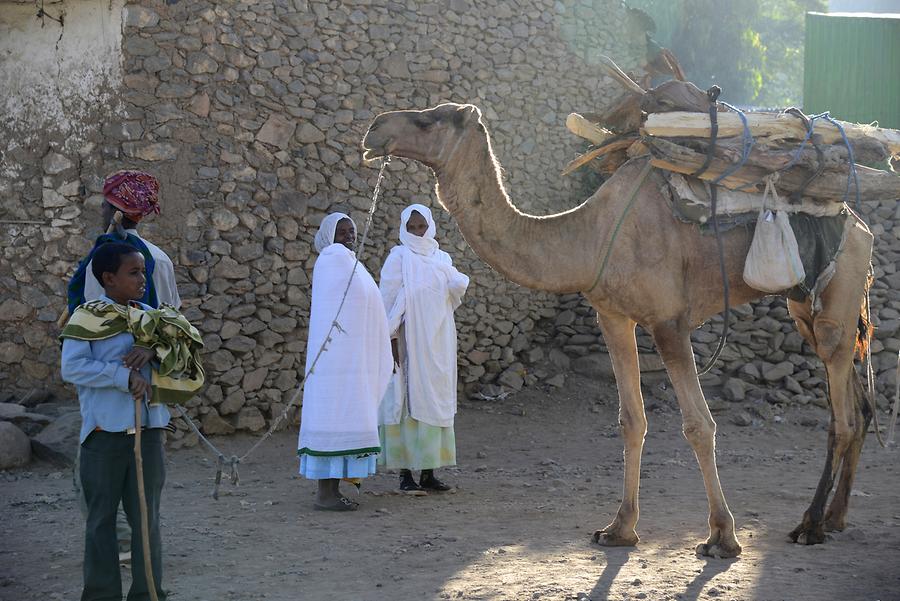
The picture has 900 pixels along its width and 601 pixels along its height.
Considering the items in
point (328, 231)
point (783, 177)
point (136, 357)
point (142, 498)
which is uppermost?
point (783, 177)

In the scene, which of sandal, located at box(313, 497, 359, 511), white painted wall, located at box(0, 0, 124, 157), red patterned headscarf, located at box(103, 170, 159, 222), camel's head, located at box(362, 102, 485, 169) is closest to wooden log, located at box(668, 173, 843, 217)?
camel's head, located at box(362, 102, 485, 169)

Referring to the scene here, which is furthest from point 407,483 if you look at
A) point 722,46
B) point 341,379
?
point 722,46

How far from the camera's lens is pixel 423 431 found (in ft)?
25.1

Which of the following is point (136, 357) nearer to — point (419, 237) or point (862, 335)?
point (419, 237)

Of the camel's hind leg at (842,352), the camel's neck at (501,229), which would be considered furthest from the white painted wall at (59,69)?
the camel's hind leg at (842,352)

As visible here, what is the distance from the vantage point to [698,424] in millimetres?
5684

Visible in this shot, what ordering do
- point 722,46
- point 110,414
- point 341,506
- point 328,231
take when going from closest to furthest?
point 110,414
point 341,506
point 328,231
point 722,46

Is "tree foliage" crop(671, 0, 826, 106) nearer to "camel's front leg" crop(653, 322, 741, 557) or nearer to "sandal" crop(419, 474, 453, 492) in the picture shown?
"sandal" crop(419, 474, 453, 492)

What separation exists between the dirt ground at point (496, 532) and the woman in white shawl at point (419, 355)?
330mm

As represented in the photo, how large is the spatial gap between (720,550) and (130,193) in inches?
140

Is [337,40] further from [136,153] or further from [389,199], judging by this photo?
[136,153]

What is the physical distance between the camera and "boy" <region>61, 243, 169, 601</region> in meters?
4.11

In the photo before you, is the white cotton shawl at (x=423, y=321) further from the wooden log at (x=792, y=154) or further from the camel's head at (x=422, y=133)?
the camel's head at (x=422, y=133)

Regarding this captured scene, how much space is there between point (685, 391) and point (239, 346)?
5076 millimetres
